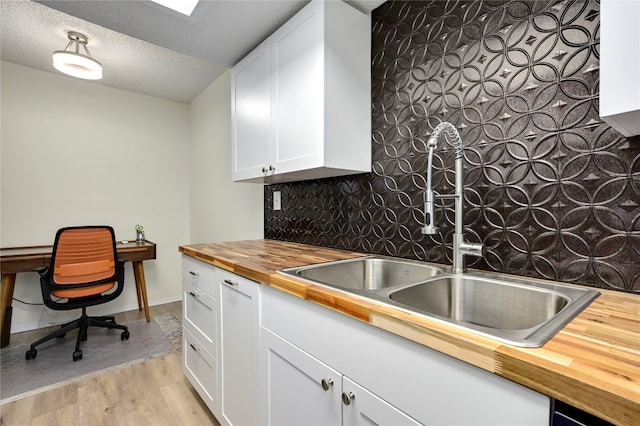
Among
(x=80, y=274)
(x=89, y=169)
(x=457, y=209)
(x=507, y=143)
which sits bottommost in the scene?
(x=80, y=274)

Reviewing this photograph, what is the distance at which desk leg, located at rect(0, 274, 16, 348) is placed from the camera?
2.36 metres

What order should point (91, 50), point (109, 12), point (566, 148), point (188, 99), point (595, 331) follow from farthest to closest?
point (188, 99) → point (91, 50) → point (109, 12) → point (566, 148) → point (595, 331)

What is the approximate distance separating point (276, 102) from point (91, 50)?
1934mm

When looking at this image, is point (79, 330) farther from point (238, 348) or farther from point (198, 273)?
point (238, 348)

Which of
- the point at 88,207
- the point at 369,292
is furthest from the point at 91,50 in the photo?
the point at 369,292

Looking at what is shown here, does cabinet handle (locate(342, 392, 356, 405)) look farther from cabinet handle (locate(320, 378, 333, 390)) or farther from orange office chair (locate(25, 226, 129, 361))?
orange office chair (locate(25, 226, 129, 361))

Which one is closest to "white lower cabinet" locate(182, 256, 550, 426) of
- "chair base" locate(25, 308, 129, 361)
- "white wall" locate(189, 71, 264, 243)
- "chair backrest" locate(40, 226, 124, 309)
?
"white wall" locate(189, 71, 264, 243)

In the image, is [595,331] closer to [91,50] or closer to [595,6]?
[595,6]

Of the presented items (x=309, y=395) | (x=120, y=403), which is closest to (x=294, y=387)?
(x=309, y=395)

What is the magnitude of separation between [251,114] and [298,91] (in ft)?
1.67

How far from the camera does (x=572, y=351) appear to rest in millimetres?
472

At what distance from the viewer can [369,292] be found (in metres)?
0.80

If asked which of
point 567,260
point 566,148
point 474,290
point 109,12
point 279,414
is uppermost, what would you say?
point 109,12

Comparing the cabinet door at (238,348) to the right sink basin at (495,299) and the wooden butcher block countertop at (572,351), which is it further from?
the right sink basin at (495,299)
